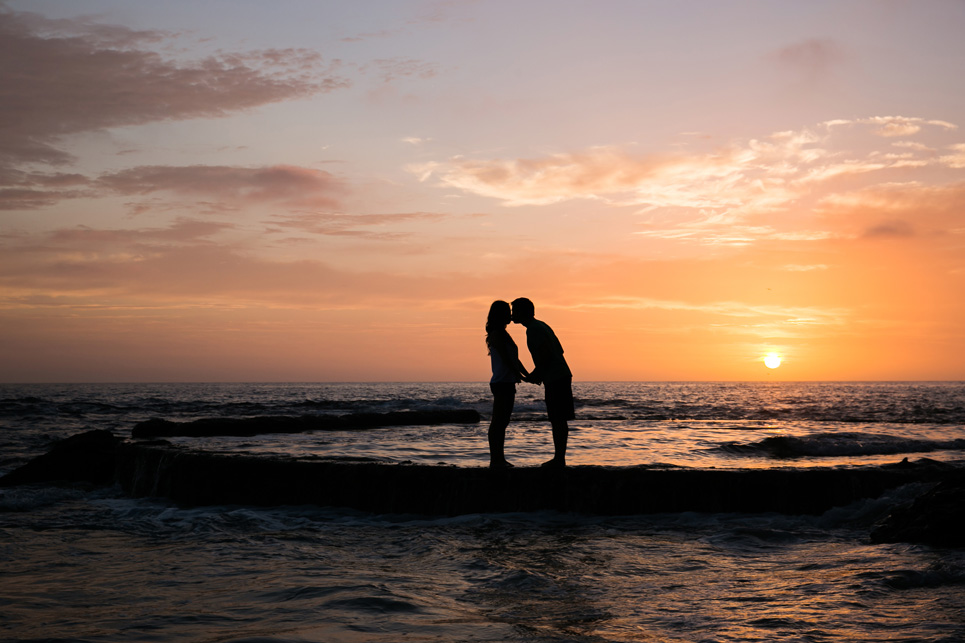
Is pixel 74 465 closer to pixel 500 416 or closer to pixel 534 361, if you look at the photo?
pixel 500 416

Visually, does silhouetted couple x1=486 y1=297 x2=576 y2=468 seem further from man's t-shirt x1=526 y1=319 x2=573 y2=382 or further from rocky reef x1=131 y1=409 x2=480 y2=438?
rocky reef x1=131 y1=409 x2=480 y2=438

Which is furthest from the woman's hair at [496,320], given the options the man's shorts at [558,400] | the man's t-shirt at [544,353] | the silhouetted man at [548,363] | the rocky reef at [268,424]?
the rocky reef at [268,424]

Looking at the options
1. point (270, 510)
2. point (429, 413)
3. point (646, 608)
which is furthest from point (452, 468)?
point (429, 413)

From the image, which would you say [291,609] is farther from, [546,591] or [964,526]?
[964,526]

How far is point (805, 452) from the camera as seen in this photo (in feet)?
53.2

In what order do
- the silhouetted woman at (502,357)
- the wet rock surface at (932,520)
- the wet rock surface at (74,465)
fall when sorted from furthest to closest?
the wet rock surface at (74,465), the silhouetted woman at (502,357), the wet rock surface at (932,520)

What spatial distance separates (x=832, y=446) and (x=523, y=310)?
A: 1249cm

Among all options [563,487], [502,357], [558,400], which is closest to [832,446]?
[563,487]

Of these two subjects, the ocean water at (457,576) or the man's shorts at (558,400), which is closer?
the ocean water at (457,576)

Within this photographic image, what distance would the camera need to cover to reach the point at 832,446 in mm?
16938

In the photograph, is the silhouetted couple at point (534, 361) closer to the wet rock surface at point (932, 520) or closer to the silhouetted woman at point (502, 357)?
the silhouetted woman at point (502, 357)

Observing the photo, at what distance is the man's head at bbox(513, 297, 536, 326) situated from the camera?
7.79 meters

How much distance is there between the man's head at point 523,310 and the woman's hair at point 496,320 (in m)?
0.09

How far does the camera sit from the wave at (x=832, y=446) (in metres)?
15.9
